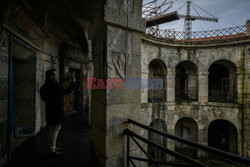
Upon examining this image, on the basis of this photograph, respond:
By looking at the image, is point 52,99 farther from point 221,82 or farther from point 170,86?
point 221,82

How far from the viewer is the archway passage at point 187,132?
380 inches

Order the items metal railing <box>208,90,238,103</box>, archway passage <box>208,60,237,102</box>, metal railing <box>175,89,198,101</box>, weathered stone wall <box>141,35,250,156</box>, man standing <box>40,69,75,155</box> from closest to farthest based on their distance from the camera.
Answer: man standing <box>40,69,75,155</box> → weathered stone wall <box>141,35,250,156</box> → metal railing <box>208,90,238,103</box> → archway passage <box>208,60,237,102</box> → metal railing <box>175,89,198,101</box>

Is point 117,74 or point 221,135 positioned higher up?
point 117,74

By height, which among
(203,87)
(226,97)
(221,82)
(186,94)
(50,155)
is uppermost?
(221,82)

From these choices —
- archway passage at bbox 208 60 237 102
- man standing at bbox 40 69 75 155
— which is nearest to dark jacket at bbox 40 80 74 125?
man standing at bbox 40 69 75 155

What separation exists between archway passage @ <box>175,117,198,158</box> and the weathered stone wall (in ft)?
3.61

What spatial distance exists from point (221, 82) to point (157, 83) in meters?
→ 7.56

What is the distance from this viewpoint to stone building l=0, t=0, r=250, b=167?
1.98 meters

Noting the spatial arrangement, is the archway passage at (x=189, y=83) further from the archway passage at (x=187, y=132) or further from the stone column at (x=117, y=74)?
the stone column at (x=117, y=74)

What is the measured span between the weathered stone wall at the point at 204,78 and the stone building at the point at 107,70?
5 cm

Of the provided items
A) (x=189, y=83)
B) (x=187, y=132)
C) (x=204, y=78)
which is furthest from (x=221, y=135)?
(x=204, y=78)

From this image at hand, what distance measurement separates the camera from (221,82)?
12555 mm

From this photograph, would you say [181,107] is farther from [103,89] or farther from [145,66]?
[103,89]

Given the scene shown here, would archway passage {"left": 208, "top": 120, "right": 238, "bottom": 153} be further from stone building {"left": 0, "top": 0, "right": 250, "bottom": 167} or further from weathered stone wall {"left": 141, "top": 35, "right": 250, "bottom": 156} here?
weathered stone wall {"left": 141, "top": 35, "right": 250, "bottom": 156}
